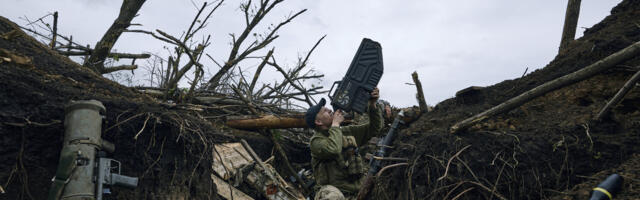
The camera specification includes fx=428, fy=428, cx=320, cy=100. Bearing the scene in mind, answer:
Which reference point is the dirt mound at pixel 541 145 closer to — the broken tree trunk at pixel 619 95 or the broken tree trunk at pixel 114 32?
the broken tree trunk at pixel 619 95

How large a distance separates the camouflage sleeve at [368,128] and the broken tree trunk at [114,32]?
3785 millimetres

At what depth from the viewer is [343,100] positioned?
18.0 ft

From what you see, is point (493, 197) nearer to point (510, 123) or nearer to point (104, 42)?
point (510, 123)

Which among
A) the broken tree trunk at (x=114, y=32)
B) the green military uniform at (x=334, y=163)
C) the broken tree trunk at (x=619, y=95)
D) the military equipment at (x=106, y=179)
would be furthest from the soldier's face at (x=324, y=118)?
the broken tree trunk at (x=114, y=32)

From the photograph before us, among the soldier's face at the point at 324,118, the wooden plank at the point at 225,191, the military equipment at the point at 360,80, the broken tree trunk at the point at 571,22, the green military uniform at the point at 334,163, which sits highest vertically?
the broken tree trunk at the point at 571,22

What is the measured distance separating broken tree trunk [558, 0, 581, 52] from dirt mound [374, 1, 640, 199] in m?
1.00

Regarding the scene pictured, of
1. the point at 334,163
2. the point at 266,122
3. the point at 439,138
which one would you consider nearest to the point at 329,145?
the point at 334,163

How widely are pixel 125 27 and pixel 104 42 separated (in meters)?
0.39

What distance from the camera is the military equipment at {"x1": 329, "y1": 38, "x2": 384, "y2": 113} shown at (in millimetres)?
5477

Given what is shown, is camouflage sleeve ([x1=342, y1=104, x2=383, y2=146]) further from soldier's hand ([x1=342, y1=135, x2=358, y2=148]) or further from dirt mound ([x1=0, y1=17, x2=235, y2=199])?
dirt mound ([x1=0, y1=17, x2=235, y2=199])

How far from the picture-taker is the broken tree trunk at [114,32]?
6.48 metres

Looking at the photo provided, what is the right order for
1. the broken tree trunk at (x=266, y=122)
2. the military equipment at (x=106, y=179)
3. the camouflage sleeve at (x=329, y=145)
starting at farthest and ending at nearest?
the broken tree trunk at (x=266, y=122), the camouflage sleeve at (x=329, y=145), the military equipment at (x=106, y=179)

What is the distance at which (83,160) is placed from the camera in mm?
3396

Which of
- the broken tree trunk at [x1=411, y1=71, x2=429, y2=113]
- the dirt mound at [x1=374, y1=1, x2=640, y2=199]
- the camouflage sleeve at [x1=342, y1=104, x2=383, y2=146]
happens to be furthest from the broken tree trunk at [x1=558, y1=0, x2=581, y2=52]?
the camouflage sleeve at [x1=342, y1=104, x2=383, y2=146]
